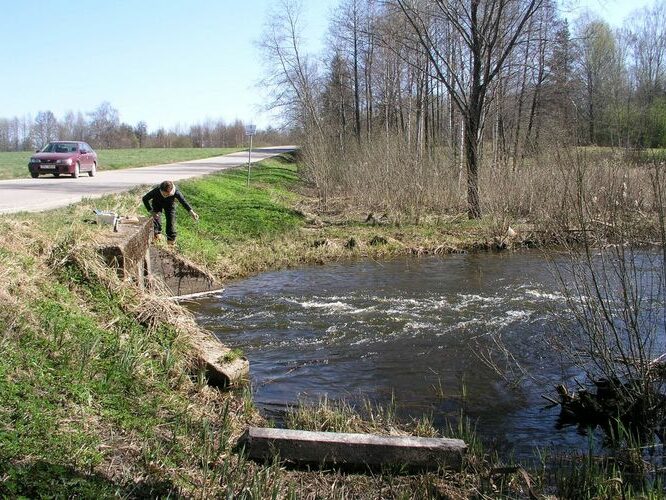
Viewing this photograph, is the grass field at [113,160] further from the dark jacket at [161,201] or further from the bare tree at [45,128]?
the bare tree at [45,128]

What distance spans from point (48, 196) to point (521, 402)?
13787 mm

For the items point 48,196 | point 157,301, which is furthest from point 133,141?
point 157,301

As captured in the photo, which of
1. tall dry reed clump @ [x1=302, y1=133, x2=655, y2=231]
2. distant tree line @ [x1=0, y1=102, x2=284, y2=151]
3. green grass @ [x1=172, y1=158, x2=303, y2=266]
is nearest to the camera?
green grass @ [x1=172, y1=158, x2=303, y2=266]

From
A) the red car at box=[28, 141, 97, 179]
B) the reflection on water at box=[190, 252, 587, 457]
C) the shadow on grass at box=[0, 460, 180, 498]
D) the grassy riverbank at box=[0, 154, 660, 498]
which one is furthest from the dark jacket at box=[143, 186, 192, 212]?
the red car at box=[28, 141, 97, 179]

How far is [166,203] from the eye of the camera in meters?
12.5

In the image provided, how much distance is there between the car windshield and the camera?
84.4 feet

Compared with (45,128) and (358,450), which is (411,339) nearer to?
(358,450)

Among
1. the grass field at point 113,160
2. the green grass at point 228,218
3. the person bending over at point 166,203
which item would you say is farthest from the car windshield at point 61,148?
the person bending over at point 166,203

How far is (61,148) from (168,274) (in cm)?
1731

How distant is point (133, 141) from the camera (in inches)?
3880

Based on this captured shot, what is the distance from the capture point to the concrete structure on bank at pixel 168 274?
682 cm

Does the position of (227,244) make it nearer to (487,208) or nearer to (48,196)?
(48,196)

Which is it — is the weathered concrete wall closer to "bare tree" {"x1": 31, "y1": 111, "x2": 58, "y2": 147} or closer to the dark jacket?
the dark jacket

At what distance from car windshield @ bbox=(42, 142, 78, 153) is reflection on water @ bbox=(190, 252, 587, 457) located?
15899 mm
